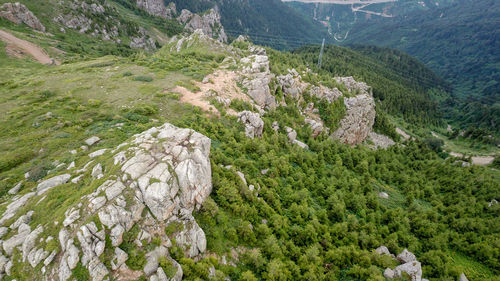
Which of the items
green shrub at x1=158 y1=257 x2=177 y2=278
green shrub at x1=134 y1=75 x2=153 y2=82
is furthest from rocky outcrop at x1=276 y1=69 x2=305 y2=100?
green shrub at x1=158 y1=257 x2=177 y2=278

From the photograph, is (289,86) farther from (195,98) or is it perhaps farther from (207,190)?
(207,190)

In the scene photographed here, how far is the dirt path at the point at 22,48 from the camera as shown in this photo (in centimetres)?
7144

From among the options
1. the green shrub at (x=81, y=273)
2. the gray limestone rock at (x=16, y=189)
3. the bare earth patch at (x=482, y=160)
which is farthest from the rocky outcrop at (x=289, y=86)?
the bare earth patch at (x=482, y=160)

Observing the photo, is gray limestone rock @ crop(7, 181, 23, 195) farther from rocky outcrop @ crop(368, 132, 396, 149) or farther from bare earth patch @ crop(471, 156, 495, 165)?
bare earth patch @ crop(471, 156, 495, 165)

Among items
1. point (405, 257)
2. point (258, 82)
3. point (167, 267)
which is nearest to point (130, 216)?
point (167, 267)

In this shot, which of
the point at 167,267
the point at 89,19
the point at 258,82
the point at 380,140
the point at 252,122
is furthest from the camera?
the point at 89,19

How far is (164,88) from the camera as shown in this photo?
136ft

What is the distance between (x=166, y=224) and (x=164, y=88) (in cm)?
3135

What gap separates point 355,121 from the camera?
234 ft

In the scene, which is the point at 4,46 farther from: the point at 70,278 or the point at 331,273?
the point at 331,273

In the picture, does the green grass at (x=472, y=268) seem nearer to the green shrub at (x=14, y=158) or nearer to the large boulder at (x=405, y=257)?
the large boulder at (x=405, y=257)

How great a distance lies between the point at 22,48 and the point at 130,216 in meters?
99.2

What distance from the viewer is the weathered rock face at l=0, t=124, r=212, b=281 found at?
13.9 m

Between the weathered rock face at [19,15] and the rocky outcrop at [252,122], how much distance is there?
410ft
